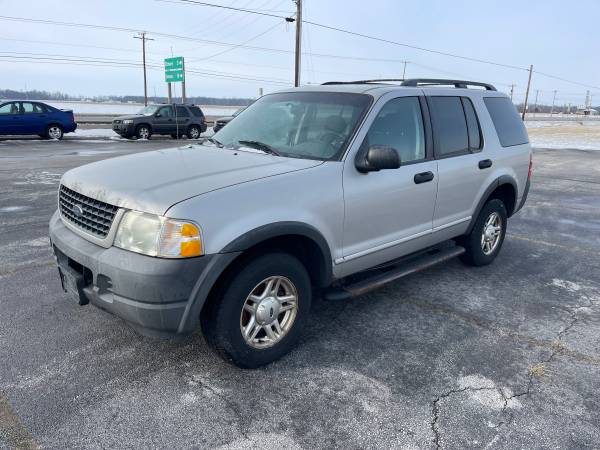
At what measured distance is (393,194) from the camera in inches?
148

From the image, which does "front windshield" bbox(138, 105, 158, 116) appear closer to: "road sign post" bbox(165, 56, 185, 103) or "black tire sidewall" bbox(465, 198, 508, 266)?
"road sign post" bbox(165, 56, 185, 103)

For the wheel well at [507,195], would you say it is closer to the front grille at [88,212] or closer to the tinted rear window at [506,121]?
the tinted rear window at [506,121]

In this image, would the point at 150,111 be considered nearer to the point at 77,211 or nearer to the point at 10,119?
the point at 10,119

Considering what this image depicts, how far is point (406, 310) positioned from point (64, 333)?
2735mm

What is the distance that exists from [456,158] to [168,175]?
2704 mm

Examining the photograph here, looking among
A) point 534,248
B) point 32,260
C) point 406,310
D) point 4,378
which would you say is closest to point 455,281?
point 406,310

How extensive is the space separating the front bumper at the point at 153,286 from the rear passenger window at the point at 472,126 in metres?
3.06

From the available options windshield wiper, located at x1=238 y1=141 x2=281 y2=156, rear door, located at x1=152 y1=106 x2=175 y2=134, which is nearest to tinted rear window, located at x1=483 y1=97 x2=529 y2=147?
windshield wiper, located at x1=238 y1=141 x2=281 y2=156

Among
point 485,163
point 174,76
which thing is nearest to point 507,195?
point 485,163

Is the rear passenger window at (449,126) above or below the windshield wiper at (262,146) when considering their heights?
above

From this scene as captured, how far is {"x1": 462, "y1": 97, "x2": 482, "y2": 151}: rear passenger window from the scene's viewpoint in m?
4.73

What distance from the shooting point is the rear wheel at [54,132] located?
64.6 ft

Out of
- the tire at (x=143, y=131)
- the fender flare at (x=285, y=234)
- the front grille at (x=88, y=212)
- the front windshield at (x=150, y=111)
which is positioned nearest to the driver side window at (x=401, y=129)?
the fender flare at (x=285, y=234)

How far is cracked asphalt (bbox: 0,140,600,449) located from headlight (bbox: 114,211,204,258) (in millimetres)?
908
